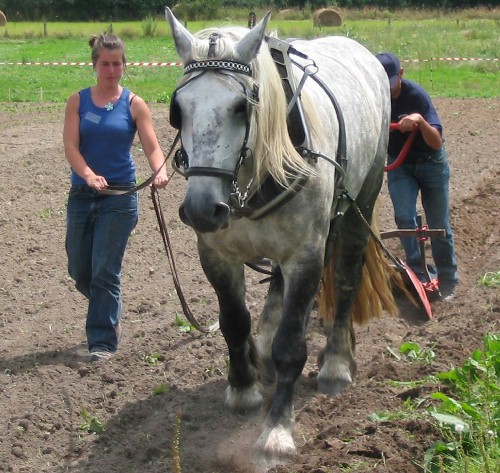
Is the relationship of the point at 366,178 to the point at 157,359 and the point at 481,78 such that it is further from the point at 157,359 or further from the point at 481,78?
the point at 481,78

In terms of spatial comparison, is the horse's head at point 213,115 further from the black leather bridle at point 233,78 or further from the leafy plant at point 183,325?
the leafy plant at point 183,325

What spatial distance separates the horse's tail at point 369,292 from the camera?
6125 millimetres

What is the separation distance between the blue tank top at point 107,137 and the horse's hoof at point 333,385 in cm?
165

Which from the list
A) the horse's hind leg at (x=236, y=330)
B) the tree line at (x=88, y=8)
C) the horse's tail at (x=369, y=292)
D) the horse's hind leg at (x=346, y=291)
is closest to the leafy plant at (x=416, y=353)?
the horse's hind leg at (x=346, y=291)

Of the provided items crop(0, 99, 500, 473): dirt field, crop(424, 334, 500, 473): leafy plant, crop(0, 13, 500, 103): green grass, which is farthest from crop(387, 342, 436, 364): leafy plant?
crop(0, 13, 500, 103): green grass

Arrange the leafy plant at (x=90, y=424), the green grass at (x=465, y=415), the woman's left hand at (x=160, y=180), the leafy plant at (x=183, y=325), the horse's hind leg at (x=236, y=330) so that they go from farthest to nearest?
1. the leafy plant at (x=183, y=325)
2. the woman's left hand at (x=160, y=180)
3. the leafy plant at (x=90, y=424)
4. the horse's hind leg at (x=236, y=330)
5. the green grass at (x=465, y=415)

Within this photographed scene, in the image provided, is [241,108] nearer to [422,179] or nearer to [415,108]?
[415,108]

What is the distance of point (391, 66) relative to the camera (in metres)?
6.77

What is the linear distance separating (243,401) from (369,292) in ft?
4.50

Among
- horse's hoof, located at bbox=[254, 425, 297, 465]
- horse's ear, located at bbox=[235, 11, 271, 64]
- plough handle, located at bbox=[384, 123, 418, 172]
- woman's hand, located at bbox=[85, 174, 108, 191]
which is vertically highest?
horse's ear, located at bbox=[235, 11, 271, 64]

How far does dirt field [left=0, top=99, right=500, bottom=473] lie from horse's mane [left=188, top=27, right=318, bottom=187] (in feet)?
3.87

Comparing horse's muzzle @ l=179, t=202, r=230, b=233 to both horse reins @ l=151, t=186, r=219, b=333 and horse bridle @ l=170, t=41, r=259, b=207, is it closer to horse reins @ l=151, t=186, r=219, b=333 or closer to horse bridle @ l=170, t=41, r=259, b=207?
horse bridle @ l=170, t=41, r=259, b=207

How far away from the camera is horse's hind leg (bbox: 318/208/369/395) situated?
562 centimetres

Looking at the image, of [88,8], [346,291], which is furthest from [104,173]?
[88,8]
